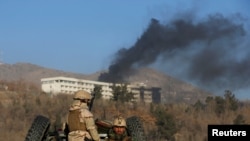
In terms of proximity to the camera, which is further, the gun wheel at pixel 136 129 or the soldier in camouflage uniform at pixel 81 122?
the gun wheel at pixel 136 129

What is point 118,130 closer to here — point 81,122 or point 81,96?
point 81,122

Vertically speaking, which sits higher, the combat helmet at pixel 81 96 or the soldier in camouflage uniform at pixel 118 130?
the combat helmet at pixel 81 96

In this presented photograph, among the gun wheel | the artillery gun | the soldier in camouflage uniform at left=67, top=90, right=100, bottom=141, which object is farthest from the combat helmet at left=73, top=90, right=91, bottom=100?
the gun wheel

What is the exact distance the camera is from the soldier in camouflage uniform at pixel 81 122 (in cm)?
1391

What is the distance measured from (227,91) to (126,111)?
13.2 metres

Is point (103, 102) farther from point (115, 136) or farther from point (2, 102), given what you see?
point (115, 136)

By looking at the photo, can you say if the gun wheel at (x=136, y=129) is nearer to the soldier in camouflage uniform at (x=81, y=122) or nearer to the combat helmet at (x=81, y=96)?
the soldier in camouflage uniform at (x=81, y=122)

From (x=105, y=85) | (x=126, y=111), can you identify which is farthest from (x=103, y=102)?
(x=105, y=85)

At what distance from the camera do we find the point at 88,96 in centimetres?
1402

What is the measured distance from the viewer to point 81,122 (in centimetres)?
1393

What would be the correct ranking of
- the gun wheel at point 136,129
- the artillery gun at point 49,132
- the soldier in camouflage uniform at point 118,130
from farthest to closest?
the gun wheel at point 136,129
the artillery gun at point 49,132
the soldier in camouflage uniform at point 118,130

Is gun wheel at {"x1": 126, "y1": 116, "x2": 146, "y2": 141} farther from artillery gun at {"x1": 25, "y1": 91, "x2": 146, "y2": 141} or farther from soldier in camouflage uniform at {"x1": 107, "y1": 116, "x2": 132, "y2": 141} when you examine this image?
soldier in camouflage uniform at {"x1": 107, "y1": 116, "x2": 132, "y2": 141}

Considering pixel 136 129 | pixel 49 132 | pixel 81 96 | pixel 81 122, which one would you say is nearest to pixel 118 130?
pixel 81 122

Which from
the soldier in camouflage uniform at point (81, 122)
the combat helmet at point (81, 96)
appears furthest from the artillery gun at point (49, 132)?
the combat helmet at point (81, 96)
